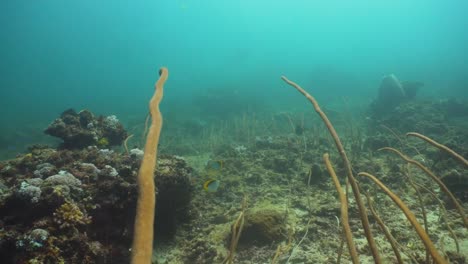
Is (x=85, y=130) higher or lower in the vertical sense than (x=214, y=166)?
higher

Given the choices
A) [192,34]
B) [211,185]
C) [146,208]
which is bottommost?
[146,208]

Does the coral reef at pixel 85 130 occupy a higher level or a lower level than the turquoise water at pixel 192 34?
lower

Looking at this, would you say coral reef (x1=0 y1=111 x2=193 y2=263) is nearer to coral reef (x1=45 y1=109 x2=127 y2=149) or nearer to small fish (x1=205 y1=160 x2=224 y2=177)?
small fish (x1=205 y1=160 x2=224 y2=177)

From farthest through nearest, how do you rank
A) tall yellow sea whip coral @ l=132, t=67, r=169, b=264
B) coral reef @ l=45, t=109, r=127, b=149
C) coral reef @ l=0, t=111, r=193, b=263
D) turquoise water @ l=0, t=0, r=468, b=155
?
turquoise water @ l=0, t=0, r=468, b=155
coral reef @ l=45, t=109, r=127, b=149
coral reef @ l=0, t=111, r=193, b=263
tall yellow sea whip coral @ l=132, t=67, r=169, b=264

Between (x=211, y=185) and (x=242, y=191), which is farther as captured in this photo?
(x=242, y=191)

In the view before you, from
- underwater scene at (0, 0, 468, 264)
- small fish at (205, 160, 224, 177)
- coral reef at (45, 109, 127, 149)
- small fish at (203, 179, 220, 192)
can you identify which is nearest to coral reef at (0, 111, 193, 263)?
underwater scene at (0, 0, 468, 264)

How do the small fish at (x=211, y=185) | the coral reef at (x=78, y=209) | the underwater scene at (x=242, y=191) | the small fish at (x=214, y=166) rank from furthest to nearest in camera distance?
the small fish at (x=214, y=166)
the small fish at (x=211, y=185)
the coral reef at (x=78, y=209)
the underwater scene at (x=242, y=191)

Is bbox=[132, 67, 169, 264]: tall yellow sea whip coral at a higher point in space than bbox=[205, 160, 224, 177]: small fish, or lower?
lower

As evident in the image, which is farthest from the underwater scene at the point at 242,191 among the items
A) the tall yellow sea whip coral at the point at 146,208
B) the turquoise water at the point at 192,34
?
the turquoise water at the point at 192,34

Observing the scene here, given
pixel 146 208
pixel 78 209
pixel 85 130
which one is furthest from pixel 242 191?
pixel 146 208

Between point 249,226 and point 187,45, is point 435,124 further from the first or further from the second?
point 187,45

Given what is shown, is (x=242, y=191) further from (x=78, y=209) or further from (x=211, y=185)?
(x=78, y=209)

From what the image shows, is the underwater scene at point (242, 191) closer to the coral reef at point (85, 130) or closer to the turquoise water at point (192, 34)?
the coral reef at point (85, 130)

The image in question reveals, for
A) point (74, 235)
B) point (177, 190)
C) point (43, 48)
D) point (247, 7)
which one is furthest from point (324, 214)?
point (43, 48)
